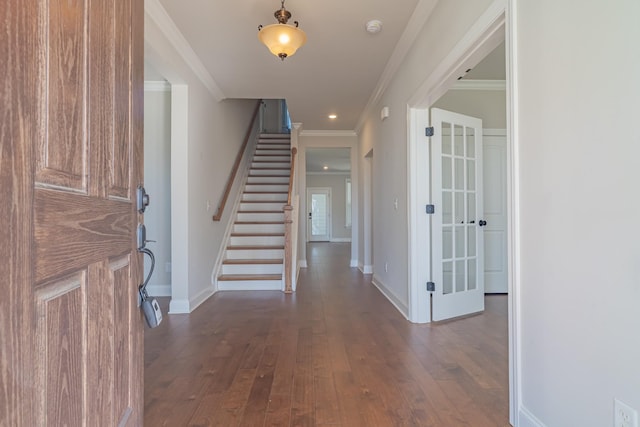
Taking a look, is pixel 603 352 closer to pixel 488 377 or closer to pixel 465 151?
pixel 488 377

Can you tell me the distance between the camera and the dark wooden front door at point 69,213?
1.64 feet

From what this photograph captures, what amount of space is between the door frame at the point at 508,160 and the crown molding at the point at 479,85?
1445 mm

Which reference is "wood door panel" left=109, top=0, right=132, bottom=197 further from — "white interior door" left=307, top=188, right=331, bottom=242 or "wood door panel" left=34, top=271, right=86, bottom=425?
"white interior door" left=307, top=188, right=331, bottom=242

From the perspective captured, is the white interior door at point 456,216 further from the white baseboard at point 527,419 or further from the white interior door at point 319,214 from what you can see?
the white interior door at point 319,214

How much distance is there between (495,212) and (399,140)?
174 centimetres

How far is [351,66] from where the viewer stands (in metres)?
3.51

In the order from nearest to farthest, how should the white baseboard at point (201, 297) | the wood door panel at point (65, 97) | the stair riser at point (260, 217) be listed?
1. the wood door panel at point (65, 97)
2. the white baseboard at point (201, 297)
3. the stair riser at point (260, 217)

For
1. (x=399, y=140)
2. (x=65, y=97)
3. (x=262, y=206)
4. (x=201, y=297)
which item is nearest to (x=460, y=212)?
(x=399, y=140)

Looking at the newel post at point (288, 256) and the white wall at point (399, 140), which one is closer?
the white wall at point (399, 140)

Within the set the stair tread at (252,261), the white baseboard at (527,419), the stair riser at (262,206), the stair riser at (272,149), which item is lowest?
the white baseboard at (527,419)

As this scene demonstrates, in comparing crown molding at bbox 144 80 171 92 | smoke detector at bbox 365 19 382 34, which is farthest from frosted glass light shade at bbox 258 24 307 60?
crown molding at bbox 144 80 171 92

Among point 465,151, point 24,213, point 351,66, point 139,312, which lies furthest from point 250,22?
point 24,213

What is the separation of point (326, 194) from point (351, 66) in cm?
887

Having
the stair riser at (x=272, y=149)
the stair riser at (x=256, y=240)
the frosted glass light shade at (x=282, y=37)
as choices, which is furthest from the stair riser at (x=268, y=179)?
the frosted glass light shade at (x=282, y=37)
